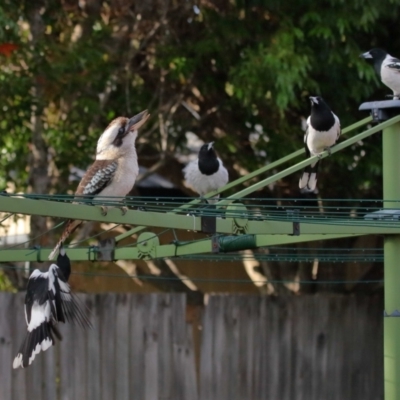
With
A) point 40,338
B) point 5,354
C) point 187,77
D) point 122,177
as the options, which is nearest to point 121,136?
point 122,177

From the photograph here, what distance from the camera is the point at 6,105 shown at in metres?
8.22

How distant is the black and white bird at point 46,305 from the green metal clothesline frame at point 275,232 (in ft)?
0.58

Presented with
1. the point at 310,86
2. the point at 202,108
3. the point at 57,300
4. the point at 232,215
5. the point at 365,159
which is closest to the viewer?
the point at 232,215

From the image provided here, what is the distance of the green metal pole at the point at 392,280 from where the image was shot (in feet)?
17.7

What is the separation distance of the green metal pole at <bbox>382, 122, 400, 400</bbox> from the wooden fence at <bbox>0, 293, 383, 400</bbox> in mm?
2144

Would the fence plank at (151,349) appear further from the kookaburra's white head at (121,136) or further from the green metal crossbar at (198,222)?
the kookaburra's white head at (121,136)

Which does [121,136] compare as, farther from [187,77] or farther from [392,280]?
[187,77]

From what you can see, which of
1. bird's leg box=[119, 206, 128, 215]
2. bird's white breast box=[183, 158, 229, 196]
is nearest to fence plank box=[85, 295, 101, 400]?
bird's white breast box=[183, 158, 229, 196]

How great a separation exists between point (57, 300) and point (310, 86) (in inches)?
125

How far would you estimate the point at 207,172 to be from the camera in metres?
7.50

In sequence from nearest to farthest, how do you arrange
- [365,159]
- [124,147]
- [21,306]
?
1. [124,147]
2. [21,306]
3. [365,159]

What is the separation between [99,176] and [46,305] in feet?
3.29

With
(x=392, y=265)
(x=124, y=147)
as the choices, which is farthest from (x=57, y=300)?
(x=392, y=265)

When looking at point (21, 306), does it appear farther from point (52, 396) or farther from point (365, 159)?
point (365, 159)
